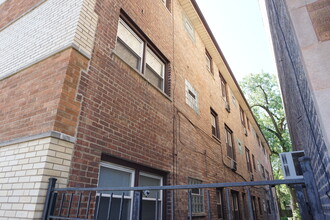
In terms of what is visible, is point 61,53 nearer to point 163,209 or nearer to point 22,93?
point 22,93

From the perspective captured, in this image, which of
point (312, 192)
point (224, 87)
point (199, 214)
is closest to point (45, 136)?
point (312, 192)

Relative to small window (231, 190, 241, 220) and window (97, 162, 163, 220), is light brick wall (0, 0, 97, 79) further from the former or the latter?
small window (231, 190, 241, 220)

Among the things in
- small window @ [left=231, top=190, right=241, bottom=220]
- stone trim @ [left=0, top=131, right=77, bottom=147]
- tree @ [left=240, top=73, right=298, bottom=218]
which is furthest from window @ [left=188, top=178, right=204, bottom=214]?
tree @ [left=240, top=73, right=298, bottom=218]

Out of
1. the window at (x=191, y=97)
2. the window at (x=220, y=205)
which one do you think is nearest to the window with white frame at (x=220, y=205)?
the window at (x=220, y=205)

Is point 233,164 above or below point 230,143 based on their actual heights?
below

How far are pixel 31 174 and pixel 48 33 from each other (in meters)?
2.78

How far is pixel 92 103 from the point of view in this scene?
12.4 ft

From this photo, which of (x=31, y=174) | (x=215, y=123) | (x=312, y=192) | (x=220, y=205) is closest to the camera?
(x=312, y=192)

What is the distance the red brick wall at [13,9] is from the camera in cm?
534

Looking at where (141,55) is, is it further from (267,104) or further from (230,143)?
(267,104)

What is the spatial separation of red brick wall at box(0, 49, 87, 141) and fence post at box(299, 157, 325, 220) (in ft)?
9.84

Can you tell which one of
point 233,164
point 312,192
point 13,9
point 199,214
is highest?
point 13,9

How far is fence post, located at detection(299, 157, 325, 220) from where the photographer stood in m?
1.57

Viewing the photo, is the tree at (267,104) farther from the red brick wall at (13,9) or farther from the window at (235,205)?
the red brick wall at (13,9)
